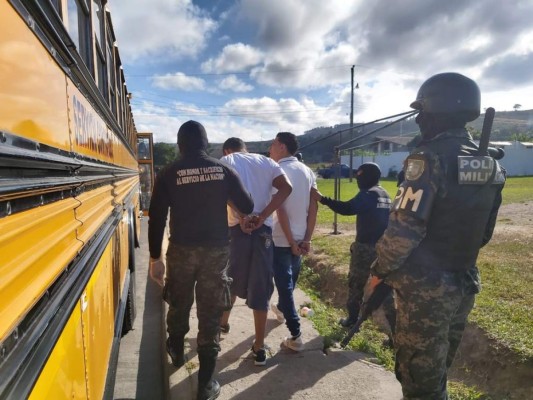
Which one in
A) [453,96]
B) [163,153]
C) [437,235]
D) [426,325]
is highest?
[163,153]

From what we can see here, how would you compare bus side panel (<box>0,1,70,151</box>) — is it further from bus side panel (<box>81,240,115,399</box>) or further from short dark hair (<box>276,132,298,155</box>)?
short dark hair (<box>276,132,298,155</box>)

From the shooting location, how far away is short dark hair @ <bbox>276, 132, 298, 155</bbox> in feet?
11.8

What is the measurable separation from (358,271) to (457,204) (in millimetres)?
2035

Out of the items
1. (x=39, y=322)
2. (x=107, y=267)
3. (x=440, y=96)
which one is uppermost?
(x=440, y=96)

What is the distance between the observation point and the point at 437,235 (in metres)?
2.14

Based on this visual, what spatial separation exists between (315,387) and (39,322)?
2.31 meters

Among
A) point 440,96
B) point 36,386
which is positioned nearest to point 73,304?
point 36,386

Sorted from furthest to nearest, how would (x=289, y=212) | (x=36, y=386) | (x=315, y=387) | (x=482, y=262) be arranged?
(x=482, y=262) → (x=289, y=212) → (x=315, y=387) → (x=36, y=386)

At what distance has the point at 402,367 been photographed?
2.21 metres

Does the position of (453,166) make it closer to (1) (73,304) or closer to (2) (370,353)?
(1) (73,304)

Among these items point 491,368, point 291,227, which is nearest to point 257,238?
point 291,227

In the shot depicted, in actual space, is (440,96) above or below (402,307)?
above

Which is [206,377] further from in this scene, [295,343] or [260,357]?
[295,343]

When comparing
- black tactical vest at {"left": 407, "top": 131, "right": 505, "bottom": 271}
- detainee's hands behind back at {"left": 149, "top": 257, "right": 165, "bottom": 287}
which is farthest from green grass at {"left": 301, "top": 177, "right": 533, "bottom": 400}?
detainee's hands behind back at {"left": 149, "top": 257, "right": 165, "bottom": 287}
